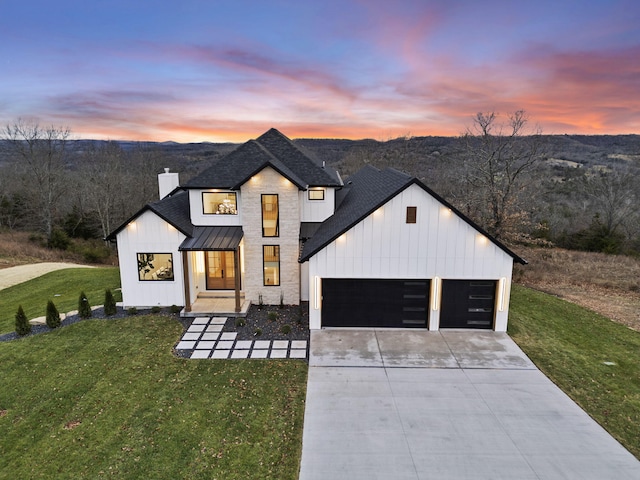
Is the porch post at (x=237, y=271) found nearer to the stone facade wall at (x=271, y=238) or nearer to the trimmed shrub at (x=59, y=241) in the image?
the stone facade wall at (x=271, y=238)

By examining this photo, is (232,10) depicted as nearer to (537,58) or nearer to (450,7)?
(450,7)

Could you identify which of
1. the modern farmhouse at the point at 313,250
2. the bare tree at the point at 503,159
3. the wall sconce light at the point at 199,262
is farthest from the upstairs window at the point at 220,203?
the bare tree at the point at 503,159

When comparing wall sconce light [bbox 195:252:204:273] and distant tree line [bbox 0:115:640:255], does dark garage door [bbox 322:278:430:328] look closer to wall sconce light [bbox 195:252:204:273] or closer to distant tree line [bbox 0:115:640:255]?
wall sconce light [bbox 195:252:204:273]

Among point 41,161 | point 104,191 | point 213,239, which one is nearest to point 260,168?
point 213,239

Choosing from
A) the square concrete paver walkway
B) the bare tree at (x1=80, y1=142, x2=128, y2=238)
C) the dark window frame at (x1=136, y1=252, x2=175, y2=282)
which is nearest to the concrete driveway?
the square concrete paver walkway

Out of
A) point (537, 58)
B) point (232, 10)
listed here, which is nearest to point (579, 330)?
point (537, 58)
